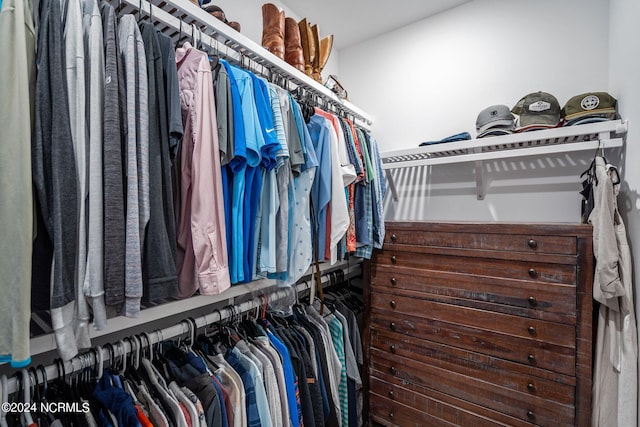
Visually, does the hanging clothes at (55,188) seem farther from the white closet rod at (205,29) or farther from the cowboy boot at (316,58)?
the cowboy boot at (316,58)

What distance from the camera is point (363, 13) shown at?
77.8 inches

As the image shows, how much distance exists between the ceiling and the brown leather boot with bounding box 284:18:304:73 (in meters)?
0.61

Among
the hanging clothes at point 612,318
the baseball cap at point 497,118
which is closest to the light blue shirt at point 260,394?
the hanging clothes at point 612,318

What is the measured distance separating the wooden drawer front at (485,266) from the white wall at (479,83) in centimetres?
58

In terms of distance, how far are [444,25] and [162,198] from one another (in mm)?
2147

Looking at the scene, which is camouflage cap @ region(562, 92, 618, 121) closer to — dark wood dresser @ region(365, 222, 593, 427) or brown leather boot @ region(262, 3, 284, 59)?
dark wood dresser @ region(365, 222, 593, 427)

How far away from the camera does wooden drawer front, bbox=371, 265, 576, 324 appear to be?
3.97 feet

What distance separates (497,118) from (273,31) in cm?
122

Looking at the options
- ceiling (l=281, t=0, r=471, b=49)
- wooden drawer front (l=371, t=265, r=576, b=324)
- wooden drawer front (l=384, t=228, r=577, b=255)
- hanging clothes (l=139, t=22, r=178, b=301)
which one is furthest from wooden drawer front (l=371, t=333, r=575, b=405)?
ceiling (l=281, t=0, r=471, b=49)

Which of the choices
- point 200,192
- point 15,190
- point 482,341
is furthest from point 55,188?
point 482,341

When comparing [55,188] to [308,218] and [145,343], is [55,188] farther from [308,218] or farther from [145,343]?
[308,218]

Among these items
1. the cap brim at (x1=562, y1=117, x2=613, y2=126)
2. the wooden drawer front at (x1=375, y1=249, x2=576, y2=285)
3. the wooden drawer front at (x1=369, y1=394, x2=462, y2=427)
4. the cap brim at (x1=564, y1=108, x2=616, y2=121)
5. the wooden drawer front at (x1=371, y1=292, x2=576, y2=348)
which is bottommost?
the wooden drawer front at (x1=369, y1=394, x2=462, y2=427)

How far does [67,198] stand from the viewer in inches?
23.5

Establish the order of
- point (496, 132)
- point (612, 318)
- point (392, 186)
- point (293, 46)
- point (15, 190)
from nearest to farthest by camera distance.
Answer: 1. point (15, 190)
2. point (612, 318)
3. point (293, 46)
4. point (496, 132)
5. point (392, 186)
